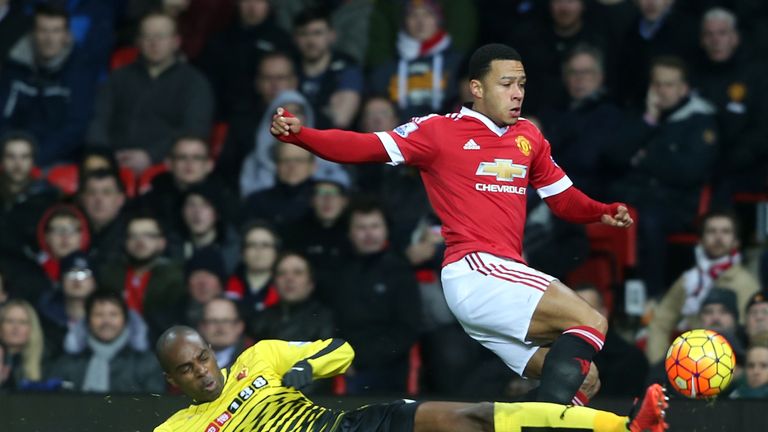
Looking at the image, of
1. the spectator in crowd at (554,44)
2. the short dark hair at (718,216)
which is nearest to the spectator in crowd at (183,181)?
the spectator in crowd at (554,44)

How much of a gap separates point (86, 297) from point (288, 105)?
1926mm

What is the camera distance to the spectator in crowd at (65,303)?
10281 mm

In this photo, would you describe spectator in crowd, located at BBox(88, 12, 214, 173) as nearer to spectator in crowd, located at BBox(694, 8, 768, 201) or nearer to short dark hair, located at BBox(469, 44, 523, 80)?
spectator in crowd, located at BBox(694, 8, 768, 201)

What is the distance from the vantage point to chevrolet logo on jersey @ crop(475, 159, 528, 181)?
7281 millimetres

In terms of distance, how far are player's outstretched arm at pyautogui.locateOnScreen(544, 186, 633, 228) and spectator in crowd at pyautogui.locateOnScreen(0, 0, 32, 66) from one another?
18.6 ft

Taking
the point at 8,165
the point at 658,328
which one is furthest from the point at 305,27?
the point at 658,328

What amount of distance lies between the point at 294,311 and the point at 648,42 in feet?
10.5

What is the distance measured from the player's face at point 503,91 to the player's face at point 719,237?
3028 mm

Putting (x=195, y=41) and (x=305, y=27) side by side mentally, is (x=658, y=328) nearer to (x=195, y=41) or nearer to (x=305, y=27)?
(x=305, y=27)

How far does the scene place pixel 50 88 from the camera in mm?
11883

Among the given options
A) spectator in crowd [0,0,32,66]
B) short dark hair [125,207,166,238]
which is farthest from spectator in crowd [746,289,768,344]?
spectator in crowd [0,0,32,66]

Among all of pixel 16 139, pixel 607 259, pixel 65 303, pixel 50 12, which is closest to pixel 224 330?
pixel 65 303

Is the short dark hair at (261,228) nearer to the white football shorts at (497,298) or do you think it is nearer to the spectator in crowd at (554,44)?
the spectator in crowd at (554,44)

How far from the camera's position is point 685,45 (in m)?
11.2
